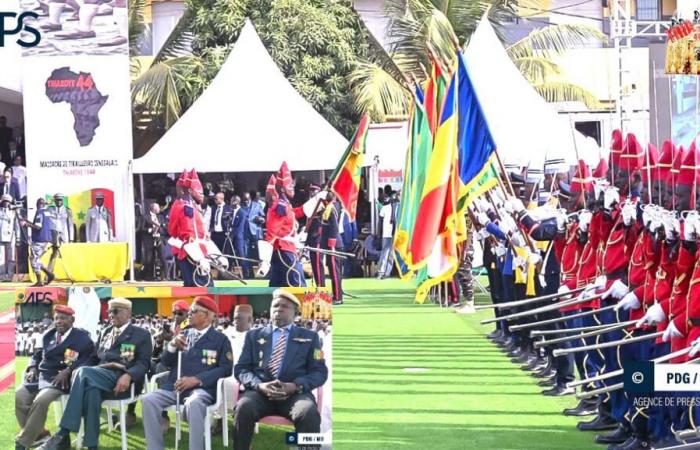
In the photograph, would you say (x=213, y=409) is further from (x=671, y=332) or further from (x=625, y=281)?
(x=625, y=281)

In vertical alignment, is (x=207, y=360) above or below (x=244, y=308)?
below

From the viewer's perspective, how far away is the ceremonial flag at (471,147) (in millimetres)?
9859

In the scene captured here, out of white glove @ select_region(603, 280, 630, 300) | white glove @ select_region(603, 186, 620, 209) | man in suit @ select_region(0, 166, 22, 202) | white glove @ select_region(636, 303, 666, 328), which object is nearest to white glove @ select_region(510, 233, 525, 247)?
white glove @ select_region(603, 186, 620, 209)

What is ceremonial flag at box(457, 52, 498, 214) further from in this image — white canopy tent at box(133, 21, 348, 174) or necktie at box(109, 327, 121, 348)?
white canopy tent at box(133, 21, 348, 174)

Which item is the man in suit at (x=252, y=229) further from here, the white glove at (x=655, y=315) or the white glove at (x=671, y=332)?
the white glove at (x=671, y=332)

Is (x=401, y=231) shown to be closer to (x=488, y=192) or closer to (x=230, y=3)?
(x=488, y=192)

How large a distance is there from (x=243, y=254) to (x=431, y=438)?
12978 mm

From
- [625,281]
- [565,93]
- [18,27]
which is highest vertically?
[18,27]

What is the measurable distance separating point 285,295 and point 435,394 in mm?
3957

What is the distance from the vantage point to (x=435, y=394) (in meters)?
9.80

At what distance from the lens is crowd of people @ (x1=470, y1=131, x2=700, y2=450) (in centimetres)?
696

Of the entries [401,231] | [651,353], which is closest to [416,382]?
[401,231]

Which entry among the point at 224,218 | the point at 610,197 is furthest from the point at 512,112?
the point at 610,197

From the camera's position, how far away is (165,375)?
240 inches
